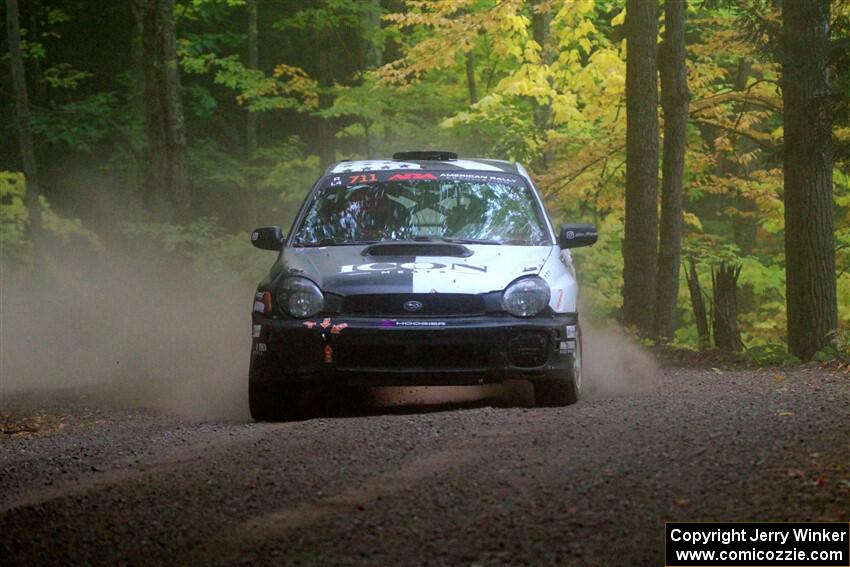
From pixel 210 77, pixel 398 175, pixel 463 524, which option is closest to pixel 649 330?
pixel 398 175

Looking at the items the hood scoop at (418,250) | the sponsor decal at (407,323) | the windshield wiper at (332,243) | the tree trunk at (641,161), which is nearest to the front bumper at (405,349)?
the sponsor decal at (407,323)

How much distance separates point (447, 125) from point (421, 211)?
50.0ft

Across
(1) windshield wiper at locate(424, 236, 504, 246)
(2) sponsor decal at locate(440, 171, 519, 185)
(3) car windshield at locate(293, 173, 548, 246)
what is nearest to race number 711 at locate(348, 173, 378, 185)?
(3) car windshield at locate(293, 173, 548, 246)

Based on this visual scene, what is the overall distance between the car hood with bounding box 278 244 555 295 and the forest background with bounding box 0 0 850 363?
632 cm

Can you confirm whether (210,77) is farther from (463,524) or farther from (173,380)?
(463,524)

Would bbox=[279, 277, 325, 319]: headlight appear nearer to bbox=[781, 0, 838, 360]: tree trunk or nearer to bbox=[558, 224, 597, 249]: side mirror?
bbox=[558, 224, 597, 249]: side mirror

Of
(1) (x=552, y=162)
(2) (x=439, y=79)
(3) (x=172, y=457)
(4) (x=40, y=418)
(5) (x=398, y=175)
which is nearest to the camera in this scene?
(3) (x=172, y=457)

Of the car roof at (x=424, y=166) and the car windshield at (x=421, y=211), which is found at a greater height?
the car roof at (x=424, y=166)

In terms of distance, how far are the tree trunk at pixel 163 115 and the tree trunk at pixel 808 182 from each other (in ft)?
42.2

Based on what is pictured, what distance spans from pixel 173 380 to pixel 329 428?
687 cm

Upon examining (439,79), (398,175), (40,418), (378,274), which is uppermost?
(439,79)

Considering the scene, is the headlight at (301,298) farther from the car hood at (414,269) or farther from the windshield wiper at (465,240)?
the windshield wiper at (465,240)

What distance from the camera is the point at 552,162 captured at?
2647 cm

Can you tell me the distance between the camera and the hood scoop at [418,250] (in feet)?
32.0
